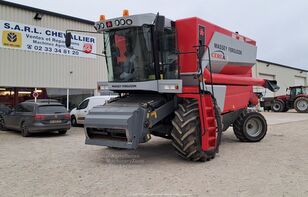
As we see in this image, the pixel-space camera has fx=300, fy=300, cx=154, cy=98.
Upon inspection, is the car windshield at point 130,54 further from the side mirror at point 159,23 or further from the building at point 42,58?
the building at point 42,58

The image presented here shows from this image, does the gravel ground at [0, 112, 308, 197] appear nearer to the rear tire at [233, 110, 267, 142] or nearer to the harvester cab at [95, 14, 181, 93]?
the rear tire at [233, 110, 267, 142]

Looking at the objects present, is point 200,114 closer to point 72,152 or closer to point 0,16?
point 72,152

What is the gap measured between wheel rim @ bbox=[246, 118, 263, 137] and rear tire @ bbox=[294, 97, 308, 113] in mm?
17659

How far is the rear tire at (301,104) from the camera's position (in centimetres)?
2517

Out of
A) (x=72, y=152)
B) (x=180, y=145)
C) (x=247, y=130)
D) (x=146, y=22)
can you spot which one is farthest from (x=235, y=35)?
(x=72, y=152)

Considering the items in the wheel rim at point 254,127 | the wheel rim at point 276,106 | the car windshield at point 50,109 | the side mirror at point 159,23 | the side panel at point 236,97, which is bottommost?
the wheel rim at point 276,106

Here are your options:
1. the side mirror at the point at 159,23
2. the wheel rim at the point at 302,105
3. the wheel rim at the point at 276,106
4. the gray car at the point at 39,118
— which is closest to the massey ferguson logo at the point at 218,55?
the side mirror at the point at 159,23

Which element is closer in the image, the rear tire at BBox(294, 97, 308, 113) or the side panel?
the side panel

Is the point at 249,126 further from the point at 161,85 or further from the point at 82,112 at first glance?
the point at 82,112

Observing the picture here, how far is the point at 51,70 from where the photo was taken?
638 inches

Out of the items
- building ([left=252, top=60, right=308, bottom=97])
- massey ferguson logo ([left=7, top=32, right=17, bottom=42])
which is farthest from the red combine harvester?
building ([left=252, top=60, right=308, bottom=97])

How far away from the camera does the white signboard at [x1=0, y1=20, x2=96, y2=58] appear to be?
47.7 feet

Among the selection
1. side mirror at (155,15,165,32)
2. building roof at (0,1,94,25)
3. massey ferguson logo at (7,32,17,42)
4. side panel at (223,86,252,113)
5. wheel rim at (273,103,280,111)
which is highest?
building roof at (0,1,94,25)

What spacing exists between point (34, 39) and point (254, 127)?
11740mm
